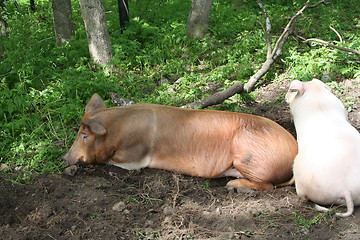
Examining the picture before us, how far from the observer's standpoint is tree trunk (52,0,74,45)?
8.30 meters

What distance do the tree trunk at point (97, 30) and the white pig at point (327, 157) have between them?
4.09m

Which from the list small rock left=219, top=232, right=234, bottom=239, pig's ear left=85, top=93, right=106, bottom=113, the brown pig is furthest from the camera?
pig's ear left=85, top=93, right=106, bottom=113

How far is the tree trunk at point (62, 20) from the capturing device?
8.30m

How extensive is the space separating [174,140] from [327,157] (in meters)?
1.76

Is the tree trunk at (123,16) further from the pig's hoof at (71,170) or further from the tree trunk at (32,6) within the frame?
the pig's hoof at (71,170)

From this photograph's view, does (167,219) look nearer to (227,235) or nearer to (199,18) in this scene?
(227,235)

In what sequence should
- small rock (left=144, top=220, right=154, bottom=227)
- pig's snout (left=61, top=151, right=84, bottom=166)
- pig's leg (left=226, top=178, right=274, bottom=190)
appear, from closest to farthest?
1. small rock (left=144, top=220, right=154, bottom=227)
2. pig's leg (left=226, top=178, right=274, bottom=190)
3. pig's snout (left=61, top=151, right=84, bottom=166)

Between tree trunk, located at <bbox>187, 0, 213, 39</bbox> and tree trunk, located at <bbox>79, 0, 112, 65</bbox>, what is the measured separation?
2.36 m

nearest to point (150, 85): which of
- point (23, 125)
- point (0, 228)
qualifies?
point (23, 125)

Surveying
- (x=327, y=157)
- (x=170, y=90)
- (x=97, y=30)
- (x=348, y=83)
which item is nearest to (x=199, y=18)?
(x=97, y=30)

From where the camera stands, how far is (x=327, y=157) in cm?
366

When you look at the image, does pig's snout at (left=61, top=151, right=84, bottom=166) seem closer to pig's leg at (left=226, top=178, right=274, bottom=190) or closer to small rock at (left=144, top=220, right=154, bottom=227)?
small rock at (left=144, top=220, right=154, bottom=227)

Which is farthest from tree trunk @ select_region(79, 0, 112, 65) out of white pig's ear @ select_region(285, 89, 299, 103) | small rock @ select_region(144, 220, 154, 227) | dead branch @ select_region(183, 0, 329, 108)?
small rock @ select_region(144, 220, 154, 227)

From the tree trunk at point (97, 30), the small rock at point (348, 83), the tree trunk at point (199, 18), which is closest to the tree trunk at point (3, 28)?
the tree trunk at point (97, 30)
